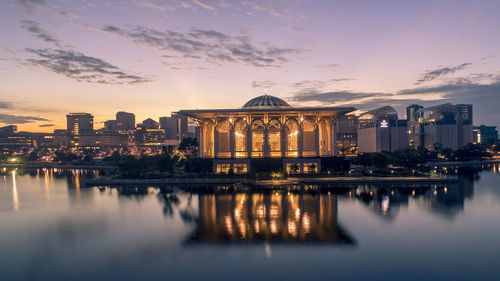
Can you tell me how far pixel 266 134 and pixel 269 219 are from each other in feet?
163

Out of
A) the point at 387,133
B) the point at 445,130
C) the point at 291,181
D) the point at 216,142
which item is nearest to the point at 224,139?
the point at 216,142

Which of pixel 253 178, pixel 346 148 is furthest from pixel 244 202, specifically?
pixel 346 148

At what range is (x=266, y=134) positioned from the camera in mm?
85250

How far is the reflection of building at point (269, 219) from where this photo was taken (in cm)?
3069

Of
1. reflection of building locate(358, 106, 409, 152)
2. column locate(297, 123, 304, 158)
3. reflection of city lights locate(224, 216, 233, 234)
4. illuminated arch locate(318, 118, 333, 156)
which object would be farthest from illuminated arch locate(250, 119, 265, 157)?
reflection of building locate(358, 106, 409, 152)

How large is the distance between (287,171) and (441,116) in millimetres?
142696

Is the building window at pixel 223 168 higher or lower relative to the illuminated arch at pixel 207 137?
lower

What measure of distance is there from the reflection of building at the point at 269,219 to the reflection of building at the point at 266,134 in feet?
103

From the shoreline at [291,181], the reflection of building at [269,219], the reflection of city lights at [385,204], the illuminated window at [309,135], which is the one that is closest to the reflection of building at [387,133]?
the illuminated window at [309,135]

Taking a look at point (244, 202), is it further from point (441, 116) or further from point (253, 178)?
point (441, 116)

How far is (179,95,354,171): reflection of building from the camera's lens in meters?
82.4

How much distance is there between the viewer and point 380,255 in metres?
26.5

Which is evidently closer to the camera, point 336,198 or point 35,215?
point 35,215

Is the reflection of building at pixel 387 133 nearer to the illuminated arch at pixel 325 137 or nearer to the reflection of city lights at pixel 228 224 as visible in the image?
the illuminated arch at pixel 325 137
